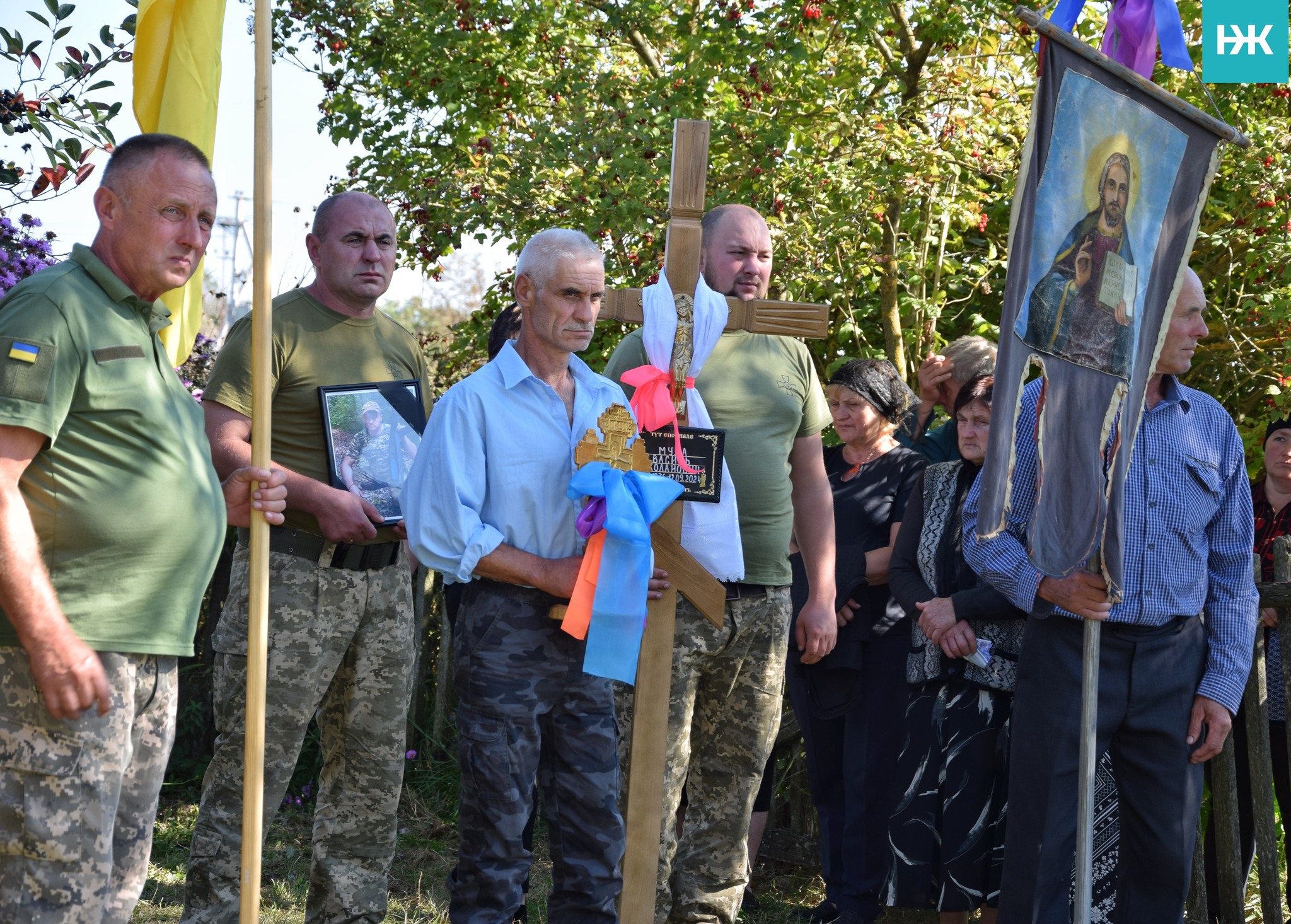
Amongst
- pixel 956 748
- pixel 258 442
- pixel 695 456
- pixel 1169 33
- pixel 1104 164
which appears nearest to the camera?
pixel 258 442

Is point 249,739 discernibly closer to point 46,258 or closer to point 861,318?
point 46,258

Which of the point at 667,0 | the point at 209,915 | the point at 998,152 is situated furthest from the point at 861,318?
the point at 209,915

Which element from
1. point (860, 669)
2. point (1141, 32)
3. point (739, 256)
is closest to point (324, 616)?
point (739, 256)

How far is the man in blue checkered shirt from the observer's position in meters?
3.60

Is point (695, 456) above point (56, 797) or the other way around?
above

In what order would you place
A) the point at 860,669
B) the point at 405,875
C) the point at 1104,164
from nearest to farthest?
1. the point at 1104,164
2. the point at 860,669
3. the point at 405,875

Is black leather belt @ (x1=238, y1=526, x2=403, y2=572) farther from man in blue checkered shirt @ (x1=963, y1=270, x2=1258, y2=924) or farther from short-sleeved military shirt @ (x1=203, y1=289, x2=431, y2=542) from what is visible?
man in blue checkered shirt @ (x1=963, y1=270, x2=1258, y2=924)

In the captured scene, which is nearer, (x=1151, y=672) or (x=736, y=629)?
(x=1151, y=672)

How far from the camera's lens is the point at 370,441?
12.9ft

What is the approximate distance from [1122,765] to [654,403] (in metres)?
1.71

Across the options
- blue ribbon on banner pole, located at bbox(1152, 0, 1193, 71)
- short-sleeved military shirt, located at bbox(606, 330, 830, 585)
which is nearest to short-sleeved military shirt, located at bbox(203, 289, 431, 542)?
short-sleeved military shirt, located at bbox(606, 330, 830, 585)

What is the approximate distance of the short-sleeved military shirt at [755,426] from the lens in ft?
13.2

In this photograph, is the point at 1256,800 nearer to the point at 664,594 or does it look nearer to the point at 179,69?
the point at 664,594

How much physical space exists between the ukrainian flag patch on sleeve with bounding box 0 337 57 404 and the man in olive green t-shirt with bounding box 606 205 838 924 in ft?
5.95
